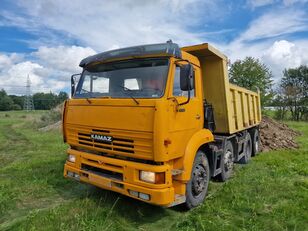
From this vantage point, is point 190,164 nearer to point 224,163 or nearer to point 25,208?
point 224,163

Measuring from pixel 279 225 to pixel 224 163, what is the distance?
2.31 m

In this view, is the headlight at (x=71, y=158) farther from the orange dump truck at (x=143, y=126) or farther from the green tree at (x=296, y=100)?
the green tree at (x=296, y=100)

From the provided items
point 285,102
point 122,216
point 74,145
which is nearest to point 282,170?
point 122,216

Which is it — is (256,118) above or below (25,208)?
above

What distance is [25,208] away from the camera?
4945mm

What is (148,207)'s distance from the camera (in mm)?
4996

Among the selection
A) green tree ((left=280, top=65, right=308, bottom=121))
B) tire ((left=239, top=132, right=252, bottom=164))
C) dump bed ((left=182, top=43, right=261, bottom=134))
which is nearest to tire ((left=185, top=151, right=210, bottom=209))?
dump bed ((left=182, top=43, right=261, bottom=134))

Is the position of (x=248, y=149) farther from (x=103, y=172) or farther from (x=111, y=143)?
(x=111, y=143)

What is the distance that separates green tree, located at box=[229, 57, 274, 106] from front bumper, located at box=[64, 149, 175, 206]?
18339mm

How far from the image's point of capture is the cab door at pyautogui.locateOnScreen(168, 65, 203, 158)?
416 cm

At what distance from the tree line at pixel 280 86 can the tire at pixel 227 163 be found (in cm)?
1290

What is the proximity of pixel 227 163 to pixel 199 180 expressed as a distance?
6.30ft

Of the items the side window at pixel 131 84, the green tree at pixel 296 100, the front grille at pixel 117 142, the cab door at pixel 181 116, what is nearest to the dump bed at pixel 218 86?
the cab door at pixel 181 116

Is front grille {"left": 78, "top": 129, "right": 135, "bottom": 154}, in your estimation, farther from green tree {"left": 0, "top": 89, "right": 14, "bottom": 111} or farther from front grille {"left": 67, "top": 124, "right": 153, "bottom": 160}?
green tree {"left": 0, "top": 89, "right": 14, "bottom": 111}
